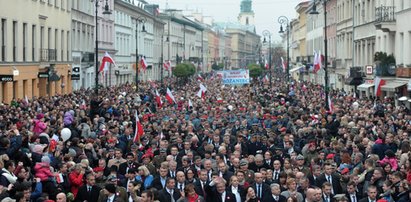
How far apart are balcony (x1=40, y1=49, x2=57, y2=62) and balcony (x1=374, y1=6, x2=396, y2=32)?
751 inches

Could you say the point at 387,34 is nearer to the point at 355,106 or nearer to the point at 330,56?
the point at 355,106

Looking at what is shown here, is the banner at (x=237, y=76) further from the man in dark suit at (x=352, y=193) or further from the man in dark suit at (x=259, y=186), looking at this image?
the man in dark suit at (x=352, y=193)

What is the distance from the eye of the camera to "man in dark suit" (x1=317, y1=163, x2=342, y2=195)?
595 inches

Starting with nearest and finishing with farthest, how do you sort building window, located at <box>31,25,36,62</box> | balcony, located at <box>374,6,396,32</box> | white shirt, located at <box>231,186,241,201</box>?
white shirt, located at <box>231,186,241,201</box> → balcony, located at <box>374,6,396,32</box> → building window, located at <box>31,25,36,62</box>

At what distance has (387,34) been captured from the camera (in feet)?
166

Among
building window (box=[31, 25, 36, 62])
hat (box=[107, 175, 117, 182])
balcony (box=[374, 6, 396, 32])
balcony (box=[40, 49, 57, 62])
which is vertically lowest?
hat (box=[107, 175, 117, 182])

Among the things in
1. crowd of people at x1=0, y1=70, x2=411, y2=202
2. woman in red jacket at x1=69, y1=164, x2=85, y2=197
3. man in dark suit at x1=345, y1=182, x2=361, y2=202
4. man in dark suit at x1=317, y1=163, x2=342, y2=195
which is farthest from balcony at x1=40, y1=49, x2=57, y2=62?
man in dark suit at x1=345, y1=182, x2=361, y2=202

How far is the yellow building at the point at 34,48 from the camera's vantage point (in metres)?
45.3

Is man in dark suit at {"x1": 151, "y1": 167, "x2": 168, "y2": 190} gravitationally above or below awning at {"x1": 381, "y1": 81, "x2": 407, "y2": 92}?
below

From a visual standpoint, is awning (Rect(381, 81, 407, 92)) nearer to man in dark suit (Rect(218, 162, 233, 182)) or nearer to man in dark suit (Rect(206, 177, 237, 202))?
man in dark suit (Rect(218, 162, 233, 182))

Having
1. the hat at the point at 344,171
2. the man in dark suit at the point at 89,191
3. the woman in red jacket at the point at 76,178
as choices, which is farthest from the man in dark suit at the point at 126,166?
the hat at the point at 344,171

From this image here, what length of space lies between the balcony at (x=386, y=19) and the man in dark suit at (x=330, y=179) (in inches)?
1333

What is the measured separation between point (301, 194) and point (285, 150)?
6.37 m

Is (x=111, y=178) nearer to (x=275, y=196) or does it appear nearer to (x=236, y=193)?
(x=236, y=193)
